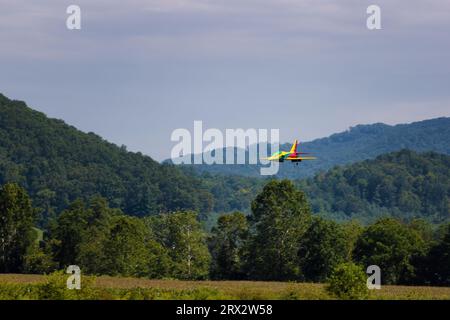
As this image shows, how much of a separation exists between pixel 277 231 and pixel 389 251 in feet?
52.6

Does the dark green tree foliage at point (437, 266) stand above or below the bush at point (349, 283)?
below

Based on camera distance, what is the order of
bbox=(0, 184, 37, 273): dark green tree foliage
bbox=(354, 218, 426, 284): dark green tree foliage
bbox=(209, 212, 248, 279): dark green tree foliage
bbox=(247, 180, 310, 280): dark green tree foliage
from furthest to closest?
bbox=(0, 184, 37, 273): dark green tree foliage
bbox=(209, 212, 248, 279): dark green tree foliage
bbox=(247, 180, 310, 280): dark green tree foliage
bbox=(354, 218, 426, 284): dark green tree foliage

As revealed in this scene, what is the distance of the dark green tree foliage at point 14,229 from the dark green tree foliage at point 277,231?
29.4 m

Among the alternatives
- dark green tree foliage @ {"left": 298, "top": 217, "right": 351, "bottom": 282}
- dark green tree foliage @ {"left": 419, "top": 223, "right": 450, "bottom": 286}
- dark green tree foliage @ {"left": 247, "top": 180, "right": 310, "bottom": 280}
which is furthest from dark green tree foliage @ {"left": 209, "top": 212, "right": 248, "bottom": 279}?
dark green tree foliage @ {"left": 419, "top": 223, "right": 450, "bottom": 286}

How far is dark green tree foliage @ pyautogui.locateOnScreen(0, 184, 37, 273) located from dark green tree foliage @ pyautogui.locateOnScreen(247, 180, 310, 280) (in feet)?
96.5

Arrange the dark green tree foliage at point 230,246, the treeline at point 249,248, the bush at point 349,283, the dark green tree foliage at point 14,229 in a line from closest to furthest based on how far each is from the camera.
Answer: the bush at point 349,283 < the treeline at point 249,248 < the dark green tree foliage at point 230,246 < the dark green tree foliage at point 14,229

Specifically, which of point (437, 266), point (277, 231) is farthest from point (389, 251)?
point (277, 231)

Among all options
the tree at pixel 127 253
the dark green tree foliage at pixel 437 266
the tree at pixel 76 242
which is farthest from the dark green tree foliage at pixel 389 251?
the tree at pixel 76 242

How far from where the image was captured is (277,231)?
400 feet

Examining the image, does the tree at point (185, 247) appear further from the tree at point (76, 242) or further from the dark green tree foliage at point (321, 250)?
the dark green tree foliage at point (321, 250)

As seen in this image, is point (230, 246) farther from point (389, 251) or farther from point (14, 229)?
point (14, 229)

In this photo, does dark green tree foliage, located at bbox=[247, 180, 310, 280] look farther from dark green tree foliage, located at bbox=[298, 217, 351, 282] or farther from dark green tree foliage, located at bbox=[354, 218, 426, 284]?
dark green tree foliage, located at bbox=[354, 218, 426, 284]

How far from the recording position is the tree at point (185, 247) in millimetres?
129125

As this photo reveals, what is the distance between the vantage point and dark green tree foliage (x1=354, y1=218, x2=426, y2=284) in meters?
111
